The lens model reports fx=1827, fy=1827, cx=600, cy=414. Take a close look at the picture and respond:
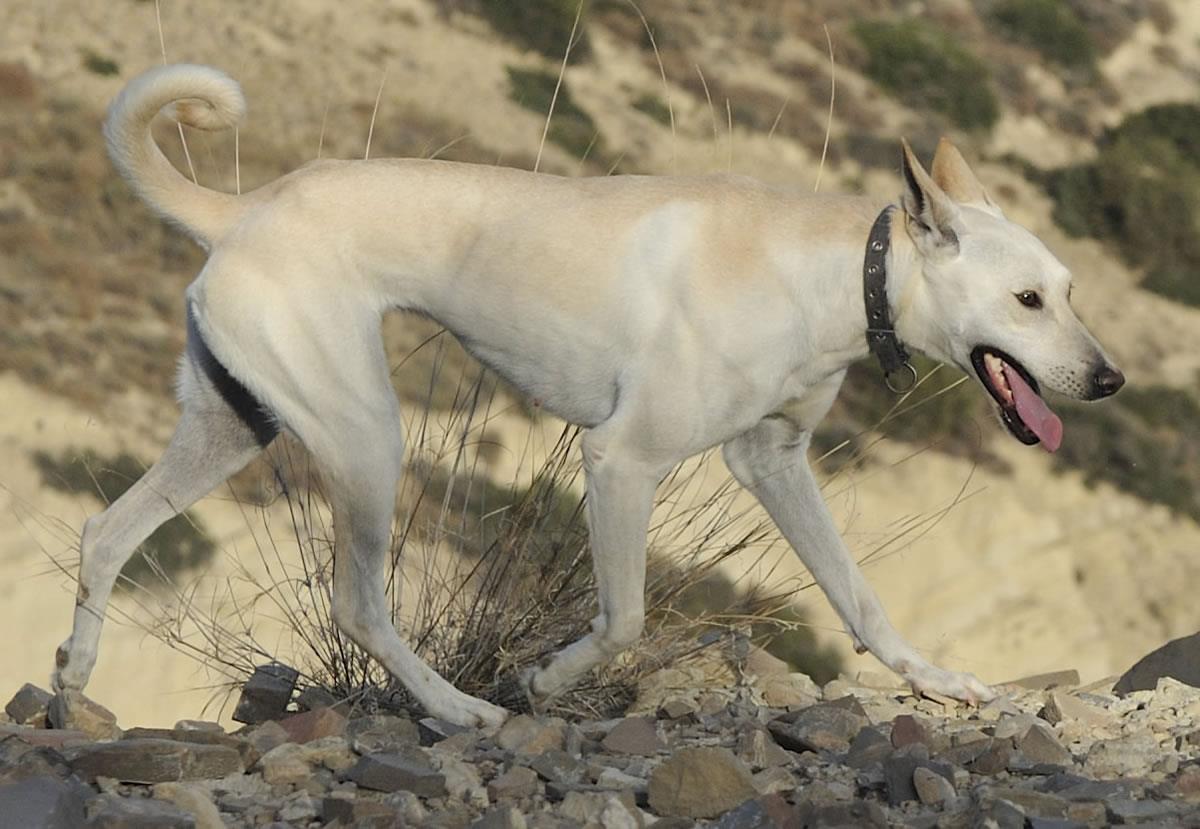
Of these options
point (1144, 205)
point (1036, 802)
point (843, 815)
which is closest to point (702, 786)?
point (843, 815)

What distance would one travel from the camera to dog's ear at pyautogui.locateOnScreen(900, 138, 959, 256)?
15.4 feet

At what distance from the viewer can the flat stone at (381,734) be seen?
448 centimetres

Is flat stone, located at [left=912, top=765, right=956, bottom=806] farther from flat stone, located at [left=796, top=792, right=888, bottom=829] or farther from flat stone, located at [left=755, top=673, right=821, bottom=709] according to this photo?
flat stone, located at [left=755, top=673, right=821, bottom=709]

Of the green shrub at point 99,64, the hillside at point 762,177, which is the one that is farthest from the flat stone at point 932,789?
the green shrub at point 99,64

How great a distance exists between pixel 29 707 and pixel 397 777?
176 centimetres

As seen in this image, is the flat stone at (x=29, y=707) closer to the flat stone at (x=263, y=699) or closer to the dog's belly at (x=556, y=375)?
the flat stone at (x=263, y=699)

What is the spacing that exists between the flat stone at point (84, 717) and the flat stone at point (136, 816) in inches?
42.1

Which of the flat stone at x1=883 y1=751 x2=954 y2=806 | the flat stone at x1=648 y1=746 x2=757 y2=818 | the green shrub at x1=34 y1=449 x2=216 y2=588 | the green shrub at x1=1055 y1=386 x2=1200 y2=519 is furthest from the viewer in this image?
the green shrub at x1=1055 y1=386 x2=1200 y2=519

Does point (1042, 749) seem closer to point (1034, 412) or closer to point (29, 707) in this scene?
point (1034, 412)

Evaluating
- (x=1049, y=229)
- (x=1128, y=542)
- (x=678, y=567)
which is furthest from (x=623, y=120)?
(x=678, y=567)

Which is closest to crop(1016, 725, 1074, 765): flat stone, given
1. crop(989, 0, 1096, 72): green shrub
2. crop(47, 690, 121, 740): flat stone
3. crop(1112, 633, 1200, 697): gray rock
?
crop(1112, 633, 1200, 697): gray rock

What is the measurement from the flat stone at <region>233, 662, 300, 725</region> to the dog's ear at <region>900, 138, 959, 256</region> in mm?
2238

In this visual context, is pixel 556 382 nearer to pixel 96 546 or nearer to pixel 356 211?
pixel 356 211

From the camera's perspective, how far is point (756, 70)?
2498 cm
